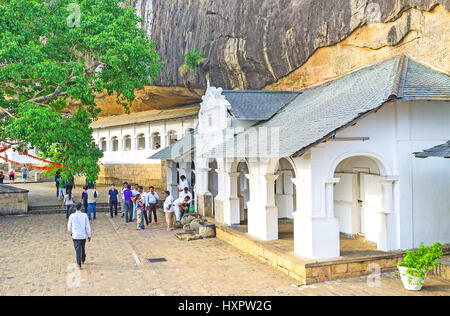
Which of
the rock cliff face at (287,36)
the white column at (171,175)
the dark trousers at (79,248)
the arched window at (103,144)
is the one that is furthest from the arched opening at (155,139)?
the dark trousers at (79,248)

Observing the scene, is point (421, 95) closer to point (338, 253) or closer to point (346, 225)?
point (338, 253)

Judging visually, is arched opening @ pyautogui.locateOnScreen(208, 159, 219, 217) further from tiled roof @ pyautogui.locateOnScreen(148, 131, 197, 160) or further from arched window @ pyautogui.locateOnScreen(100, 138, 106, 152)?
arched window @ pyautogui.locateOnScreen(100, 138, 106, 152)

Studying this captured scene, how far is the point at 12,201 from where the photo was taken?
20.9 metres

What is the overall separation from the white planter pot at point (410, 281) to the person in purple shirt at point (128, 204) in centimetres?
1208

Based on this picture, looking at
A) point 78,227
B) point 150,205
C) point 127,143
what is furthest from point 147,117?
point 78,227

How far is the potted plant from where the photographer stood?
8.33 metres

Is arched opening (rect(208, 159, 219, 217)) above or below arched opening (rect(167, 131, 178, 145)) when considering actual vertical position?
below

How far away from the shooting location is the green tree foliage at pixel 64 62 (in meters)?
16.1

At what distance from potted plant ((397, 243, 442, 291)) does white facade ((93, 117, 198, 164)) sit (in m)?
21.5

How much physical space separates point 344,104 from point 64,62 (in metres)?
12.6

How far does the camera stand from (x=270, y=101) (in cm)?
1694

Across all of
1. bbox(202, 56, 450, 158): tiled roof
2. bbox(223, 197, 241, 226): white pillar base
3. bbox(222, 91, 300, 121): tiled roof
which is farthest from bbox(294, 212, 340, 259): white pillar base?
bbox(222, 91, 300, 121): tiled roof

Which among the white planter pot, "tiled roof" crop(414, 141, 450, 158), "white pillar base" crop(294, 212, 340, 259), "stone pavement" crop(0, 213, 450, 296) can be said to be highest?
"tiled roof" crop(414, 141, 450, 158)

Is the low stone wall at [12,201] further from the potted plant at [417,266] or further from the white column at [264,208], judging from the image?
the potted plant at [417,266]
